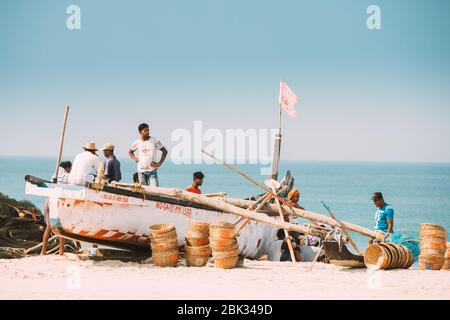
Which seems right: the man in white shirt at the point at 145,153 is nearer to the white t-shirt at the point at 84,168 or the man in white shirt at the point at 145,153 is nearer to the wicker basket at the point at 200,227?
the white t-shirt at the point at 84,168

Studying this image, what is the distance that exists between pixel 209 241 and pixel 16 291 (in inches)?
136

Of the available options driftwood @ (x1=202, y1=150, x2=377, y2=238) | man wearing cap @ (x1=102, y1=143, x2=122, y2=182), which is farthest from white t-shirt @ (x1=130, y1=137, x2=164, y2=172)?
driftwood @ (x1=202, y1=150, x2=377, y2=238)

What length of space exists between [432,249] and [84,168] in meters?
5.61

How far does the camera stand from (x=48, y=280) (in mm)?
10453

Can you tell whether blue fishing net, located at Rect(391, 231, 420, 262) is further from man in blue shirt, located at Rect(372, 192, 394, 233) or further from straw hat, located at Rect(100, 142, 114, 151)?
straw hat, located at Rect(100, 142, 114, 151)

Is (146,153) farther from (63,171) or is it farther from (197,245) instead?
(197,245)

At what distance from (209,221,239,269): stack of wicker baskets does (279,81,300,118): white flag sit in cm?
405

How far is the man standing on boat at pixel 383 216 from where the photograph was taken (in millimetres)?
12992

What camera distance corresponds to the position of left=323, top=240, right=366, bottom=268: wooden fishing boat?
11.8 m

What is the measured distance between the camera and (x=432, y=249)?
12.1 metres

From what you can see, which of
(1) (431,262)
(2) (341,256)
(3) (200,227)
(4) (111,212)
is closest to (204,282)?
(3) (200,227)

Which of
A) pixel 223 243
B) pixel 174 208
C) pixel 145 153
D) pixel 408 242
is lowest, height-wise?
pixel 408 242

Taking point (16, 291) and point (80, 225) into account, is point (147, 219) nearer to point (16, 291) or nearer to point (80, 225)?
point (80, 225)
